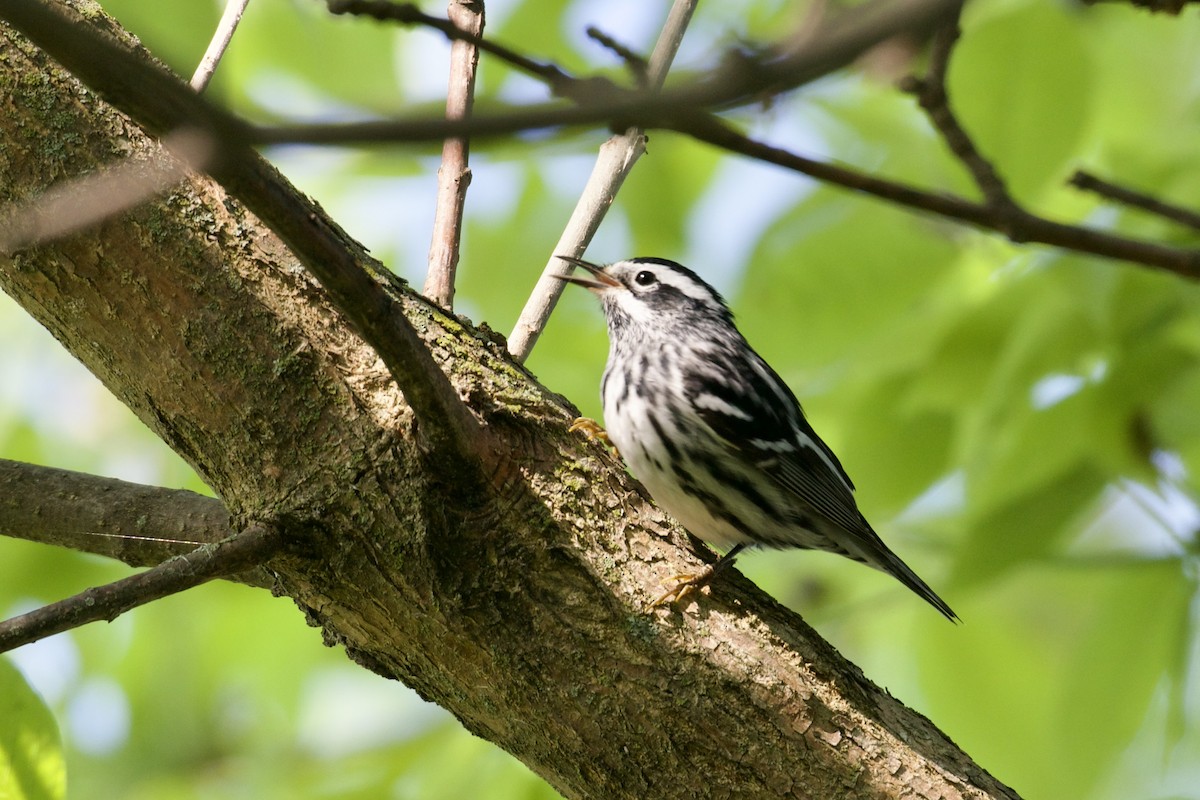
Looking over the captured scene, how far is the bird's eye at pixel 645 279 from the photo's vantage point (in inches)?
197

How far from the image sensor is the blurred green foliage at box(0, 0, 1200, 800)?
3.08 m

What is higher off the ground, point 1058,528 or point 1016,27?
point 1016,27

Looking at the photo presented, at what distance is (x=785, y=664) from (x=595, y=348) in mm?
1983

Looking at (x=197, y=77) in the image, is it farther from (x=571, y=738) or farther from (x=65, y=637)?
(x=65, y=637)

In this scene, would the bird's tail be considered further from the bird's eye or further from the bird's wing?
the bird's eye

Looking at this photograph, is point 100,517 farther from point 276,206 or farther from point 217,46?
point 276,206

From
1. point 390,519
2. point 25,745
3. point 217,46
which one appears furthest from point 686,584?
point 217,46

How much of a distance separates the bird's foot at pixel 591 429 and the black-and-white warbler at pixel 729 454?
A: 0.04 metres

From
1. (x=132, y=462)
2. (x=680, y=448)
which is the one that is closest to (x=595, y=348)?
(x=680, y=448)

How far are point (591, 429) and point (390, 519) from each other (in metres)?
1.39

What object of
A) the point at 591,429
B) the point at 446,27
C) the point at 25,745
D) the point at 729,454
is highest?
the point at 729,454

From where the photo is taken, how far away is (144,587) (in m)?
2.12

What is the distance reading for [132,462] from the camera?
6176mm

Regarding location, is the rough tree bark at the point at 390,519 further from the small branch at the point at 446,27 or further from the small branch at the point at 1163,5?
the small branch at the point at 1163,5
